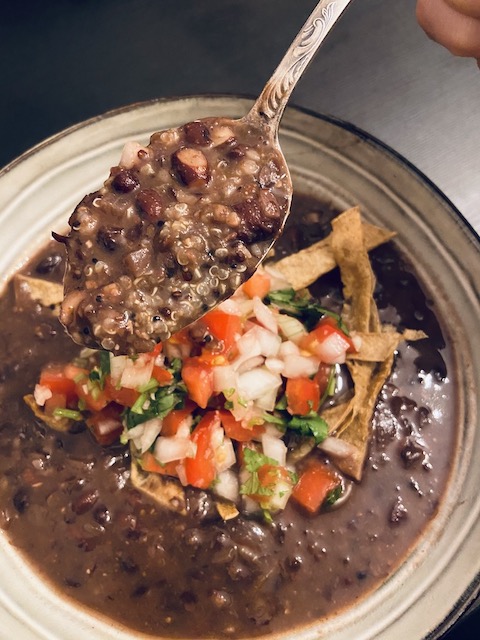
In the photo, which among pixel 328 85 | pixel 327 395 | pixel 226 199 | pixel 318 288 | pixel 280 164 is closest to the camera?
pixel 226 199

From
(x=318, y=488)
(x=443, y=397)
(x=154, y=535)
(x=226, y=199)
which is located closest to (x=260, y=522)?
(x=318, y=488)

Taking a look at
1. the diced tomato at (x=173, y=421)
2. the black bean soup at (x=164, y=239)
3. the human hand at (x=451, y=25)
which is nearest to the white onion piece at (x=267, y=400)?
the diced tomato at (x=173, y=421)

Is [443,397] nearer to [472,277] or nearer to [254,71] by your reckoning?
[472,277]

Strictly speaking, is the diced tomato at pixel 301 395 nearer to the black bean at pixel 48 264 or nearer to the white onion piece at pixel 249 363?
the white onion piece at pixel 249 363

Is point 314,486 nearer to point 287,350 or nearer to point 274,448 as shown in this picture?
point 274,448

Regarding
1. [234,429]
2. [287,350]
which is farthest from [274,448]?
[287,350]
